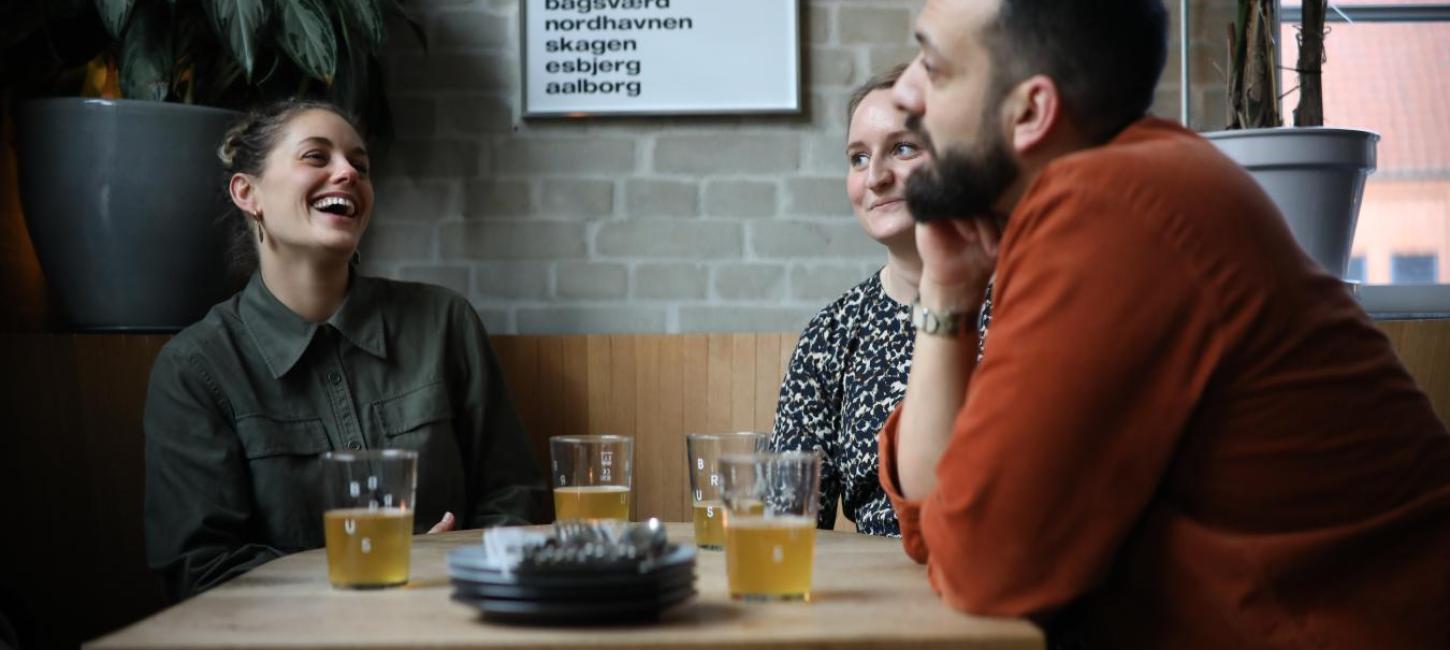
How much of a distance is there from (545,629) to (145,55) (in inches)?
72.7

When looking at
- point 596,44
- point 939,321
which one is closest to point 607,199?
point 596,44

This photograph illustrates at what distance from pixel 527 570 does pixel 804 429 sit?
1138 mm

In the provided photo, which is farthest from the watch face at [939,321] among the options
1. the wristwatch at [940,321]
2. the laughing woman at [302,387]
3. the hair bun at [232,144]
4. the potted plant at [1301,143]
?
the hair bun at [232,144]

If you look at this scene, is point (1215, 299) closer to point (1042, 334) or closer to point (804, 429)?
point (1042, 334)

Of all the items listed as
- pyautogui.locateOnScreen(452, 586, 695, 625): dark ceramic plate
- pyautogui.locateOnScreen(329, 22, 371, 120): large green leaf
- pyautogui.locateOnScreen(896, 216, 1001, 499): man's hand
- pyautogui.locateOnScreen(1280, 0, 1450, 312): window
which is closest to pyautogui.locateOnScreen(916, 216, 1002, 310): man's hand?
A: pyautogui.locateOnScreen(896, 216, 1001, 499): man's hand

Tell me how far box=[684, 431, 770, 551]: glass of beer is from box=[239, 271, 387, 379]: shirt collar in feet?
3.05

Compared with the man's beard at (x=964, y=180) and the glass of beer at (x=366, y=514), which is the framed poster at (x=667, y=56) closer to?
the man's beard at (x=964, y=180)

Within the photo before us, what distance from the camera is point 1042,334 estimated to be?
1015 mm

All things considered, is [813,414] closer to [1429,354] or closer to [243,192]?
[243,192]

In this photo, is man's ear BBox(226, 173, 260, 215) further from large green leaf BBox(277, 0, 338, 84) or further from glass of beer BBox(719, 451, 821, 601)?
glass of beer BBox(719, 451, 821, 601)

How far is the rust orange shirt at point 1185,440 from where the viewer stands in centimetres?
101

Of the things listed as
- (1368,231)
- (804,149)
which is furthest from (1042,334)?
(1368,231)

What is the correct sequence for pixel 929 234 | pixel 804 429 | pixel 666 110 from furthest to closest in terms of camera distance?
pixel 666 110 < pixel 804 429 < pixel 929 234

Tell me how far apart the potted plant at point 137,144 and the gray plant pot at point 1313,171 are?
5.37ft
